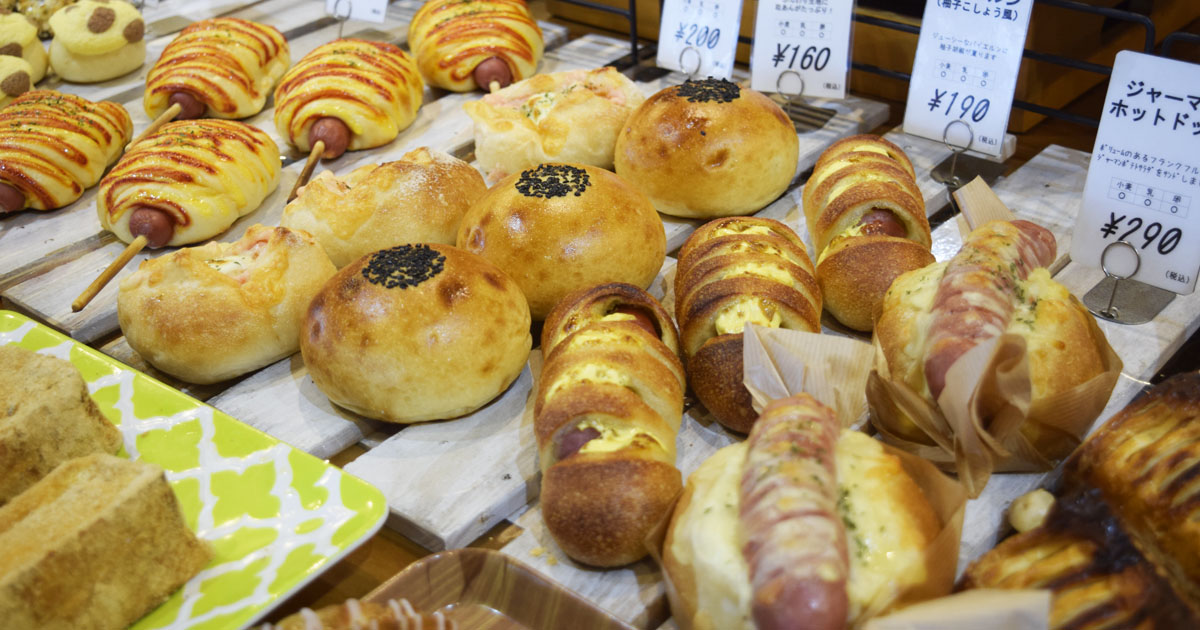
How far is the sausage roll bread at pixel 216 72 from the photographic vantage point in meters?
3.87

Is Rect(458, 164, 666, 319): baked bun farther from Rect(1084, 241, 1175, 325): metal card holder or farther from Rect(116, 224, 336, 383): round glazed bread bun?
Rect(1084, 241, 1175, 325): metal card holder

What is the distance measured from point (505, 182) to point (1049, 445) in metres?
1.55

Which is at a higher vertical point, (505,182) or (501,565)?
(505,182)

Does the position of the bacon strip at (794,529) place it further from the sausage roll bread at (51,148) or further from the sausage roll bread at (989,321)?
the sausage roll bread at (51,148)

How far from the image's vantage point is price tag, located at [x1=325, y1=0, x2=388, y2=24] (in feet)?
14.0

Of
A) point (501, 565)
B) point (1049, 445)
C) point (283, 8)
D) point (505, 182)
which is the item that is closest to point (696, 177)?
point (505, 182)

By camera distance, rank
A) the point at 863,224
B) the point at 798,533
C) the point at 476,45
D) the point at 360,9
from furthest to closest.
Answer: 1. the point at 360,9
2. the point at 476,45
3. the point at 863,224
4. the point at 798,533

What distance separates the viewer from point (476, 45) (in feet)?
13.2

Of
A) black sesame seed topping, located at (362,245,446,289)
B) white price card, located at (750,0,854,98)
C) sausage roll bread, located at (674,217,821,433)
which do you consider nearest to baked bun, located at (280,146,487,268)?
black sesame seed topping, located at (362,245,446,289)

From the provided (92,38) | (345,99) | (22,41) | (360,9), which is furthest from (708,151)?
(22,41)

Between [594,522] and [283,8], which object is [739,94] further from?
[283,8]

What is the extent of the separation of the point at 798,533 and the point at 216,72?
10.3 ft

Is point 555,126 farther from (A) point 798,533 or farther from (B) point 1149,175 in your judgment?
(A) point 798,533

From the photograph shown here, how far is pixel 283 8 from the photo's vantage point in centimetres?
496
